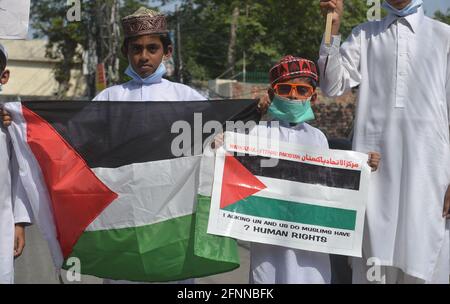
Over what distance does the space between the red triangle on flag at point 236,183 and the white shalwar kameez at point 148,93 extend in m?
0.61

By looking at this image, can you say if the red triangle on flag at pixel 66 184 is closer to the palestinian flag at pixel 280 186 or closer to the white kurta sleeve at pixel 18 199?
the white kurta sleeve at pixel 18 199

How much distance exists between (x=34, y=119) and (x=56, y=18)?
3124 cm

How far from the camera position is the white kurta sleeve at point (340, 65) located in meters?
3.82

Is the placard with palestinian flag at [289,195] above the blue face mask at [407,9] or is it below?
below

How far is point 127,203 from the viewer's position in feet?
13.6

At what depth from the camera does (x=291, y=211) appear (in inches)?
157

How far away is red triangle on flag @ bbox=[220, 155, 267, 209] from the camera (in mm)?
3994

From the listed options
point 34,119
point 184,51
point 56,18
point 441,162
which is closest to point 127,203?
point 34,119

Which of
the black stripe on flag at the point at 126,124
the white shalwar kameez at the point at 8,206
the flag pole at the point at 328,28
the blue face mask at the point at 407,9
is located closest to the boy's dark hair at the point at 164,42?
the black stripe on flag at the point at 126,124

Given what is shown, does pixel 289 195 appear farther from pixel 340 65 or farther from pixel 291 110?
pixel 340 65

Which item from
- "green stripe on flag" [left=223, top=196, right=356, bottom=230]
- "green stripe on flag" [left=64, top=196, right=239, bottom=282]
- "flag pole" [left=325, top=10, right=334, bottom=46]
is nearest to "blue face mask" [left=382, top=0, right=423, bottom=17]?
"flag pole" [left=325, top=10, right=334, bottom=46]

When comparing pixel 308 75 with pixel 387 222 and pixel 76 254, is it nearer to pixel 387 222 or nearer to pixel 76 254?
pixel 387 222

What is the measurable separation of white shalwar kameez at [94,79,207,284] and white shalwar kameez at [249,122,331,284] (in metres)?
0.57

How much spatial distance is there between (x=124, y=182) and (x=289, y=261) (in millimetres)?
1147
